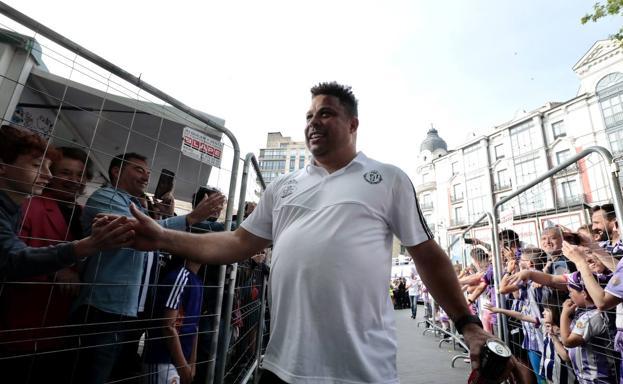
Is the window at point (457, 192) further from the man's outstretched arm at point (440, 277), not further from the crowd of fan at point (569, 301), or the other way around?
the man's outstretched arm at point (440, 277)

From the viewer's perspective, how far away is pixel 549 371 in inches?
121

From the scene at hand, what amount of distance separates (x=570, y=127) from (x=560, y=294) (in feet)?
90.8

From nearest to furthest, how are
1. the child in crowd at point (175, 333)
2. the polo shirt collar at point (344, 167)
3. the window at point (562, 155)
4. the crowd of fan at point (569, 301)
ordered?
the polo shirt collar at point (344, 167) < the child in crowd at point (175, 333) < the crowd of fan at point (569, 301) < the window at point (562, 155)

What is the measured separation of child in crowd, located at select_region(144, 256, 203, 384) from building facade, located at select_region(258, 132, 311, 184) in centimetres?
5787

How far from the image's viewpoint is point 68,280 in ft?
5.24

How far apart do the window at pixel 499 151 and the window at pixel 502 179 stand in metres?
1.40

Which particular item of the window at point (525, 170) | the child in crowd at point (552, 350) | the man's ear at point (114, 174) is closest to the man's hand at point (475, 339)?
the man's ear at point (114, 174)

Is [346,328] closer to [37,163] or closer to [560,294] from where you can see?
[37,163]

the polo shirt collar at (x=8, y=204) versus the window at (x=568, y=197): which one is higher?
the window at (x=568, y=197)

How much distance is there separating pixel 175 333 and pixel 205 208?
2.68 feet

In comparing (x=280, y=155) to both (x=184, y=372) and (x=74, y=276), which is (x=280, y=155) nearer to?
(x=184, y=372)

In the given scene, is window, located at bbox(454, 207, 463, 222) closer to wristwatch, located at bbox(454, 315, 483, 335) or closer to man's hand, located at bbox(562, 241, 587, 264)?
man's hand, located at bbox(562, 241, 587, 264)

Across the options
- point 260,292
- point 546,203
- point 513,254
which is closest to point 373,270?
point 260,292

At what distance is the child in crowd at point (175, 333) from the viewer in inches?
76.8
